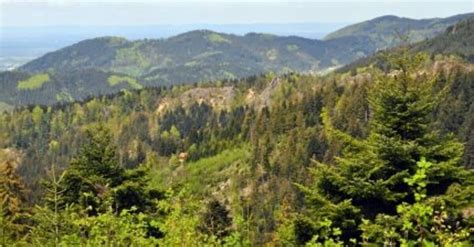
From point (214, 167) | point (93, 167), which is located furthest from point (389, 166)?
point (214, 167)

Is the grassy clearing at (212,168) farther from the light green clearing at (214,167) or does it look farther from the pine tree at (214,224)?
the pine tree at (214,224)

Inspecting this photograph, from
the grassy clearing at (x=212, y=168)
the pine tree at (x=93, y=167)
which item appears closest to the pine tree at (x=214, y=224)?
the pine tree at (x=93, y=167)

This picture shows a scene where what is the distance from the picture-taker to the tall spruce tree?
65.7ft

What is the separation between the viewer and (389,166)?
20406mm

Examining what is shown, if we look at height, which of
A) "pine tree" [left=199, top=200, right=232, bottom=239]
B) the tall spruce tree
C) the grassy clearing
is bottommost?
the grassy clearing

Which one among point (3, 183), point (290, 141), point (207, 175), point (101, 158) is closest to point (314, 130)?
point (290, 141)

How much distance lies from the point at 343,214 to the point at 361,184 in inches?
46.3

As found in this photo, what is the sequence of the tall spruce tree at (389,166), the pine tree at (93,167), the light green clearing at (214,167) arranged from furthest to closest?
1. the light green clearing at (214,167)
2. the pine tree at (93,167)
3. the tall spruce tree at (389,166)

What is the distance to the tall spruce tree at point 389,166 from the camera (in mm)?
20031

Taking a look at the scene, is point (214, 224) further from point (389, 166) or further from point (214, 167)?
point (214, 167)

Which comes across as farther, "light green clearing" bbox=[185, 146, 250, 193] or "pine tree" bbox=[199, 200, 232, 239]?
"light green clearing" bbox=[185, 146, 250, 193]

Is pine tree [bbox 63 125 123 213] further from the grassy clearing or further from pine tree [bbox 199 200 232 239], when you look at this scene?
the grassy clearing

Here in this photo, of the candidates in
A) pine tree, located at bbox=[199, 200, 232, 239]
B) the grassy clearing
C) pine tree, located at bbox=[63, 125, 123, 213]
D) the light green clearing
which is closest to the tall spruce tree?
pine tree, located at bbox=[199, 200, 232, 239]

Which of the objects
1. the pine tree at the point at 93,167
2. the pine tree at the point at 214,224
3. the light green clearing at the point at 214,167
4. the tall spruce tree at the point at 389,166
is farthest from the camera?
the light green clearing at the point at 214,167
